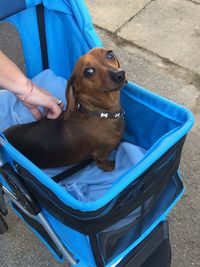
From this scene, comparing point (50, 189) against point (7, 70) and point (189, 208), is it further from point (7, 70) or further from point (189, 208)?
point (189, 208)

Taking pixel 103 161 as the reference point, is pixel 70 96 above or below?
above

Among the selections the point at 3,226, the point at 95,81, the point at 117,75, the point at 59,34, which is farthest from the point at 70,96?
the point at 3,226

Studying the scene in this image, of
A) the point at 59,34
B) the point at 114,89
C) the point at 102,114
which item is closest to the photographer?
the point at 114,89

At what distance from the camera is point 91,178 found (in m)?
1.79

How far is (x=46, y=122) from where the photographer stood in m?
1.76

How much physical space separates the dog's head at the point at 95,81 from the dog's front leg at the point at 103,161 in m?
0.23

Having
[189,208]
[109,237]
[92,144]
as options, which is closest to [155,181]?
[109,237]

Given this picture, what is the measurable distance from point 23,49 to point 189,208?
1202mm

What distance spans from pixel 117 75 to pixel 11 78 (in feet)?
1.30

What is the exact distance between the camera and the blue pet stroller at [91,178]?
3.83 ft

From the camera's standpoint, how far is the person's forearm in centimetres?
140

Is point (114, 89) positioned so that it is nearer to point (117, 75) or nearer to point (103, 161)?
point (117, 75)

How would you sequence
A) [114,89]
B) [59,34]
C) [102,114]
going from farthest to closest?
[59,34] < [102,114] < [114,89]

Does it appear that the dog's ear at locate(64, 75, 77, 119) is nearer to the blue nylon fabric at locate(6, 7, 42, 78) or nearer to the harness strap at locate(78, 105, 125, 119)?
the harness strap at locate(78, 105, 125, 119)
